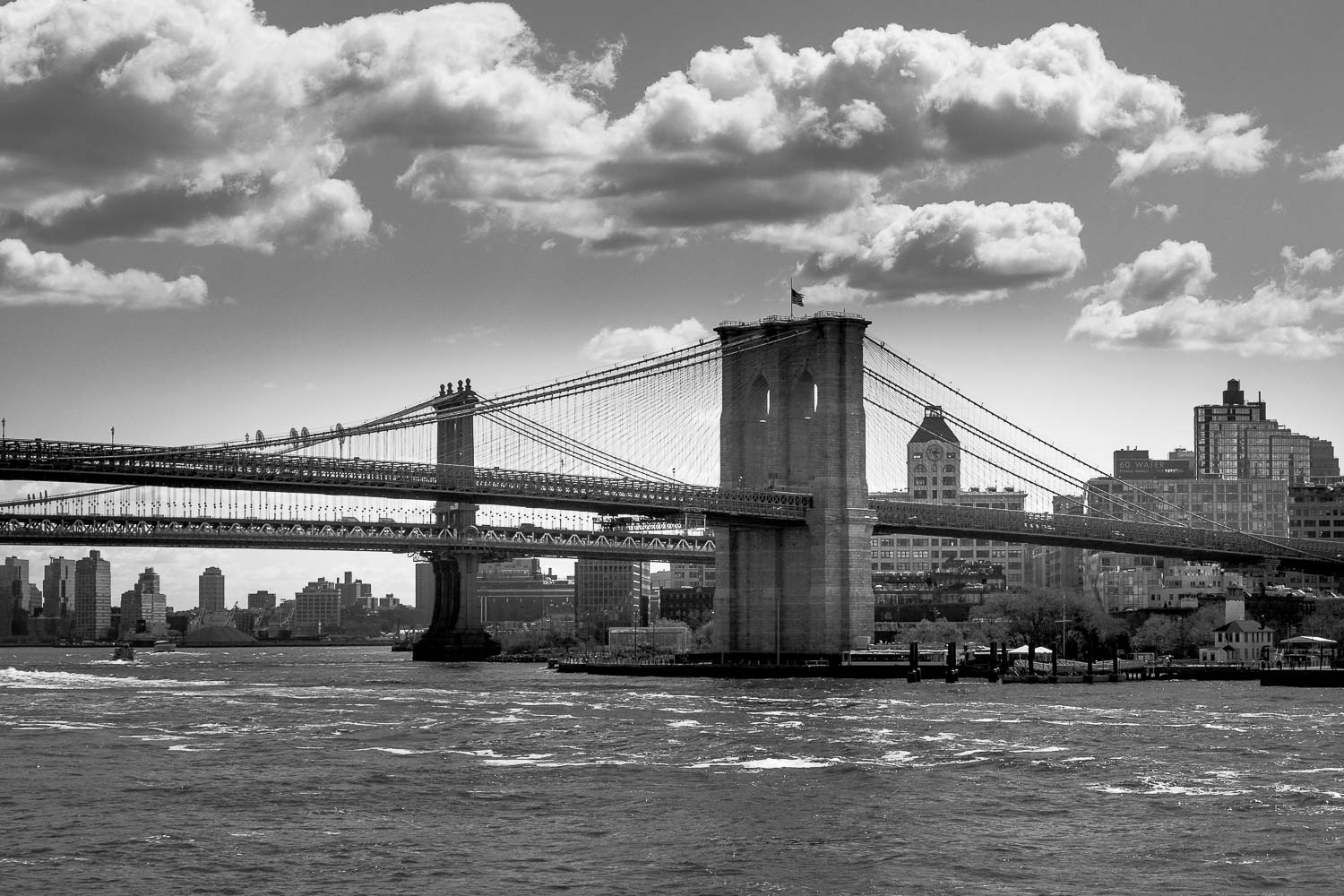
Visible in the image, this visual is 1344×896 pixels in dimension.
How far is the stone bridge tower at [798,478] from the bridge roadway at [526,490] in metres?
1.92

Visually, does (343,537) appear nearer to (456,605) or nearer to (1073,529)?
(456,605)

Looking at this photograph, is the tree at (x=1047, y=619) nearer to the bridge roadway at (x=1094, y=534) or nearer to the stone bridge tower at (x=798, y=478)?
the bridge roadway at (x=1094, y=534)

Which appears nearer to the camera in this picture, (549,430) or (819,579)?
(819,579)

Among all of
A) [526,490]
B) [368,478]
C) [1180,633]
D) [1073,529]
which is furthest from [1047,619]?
[368,478]

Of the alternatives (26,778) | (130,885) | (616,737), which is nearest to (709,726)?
(616,737)

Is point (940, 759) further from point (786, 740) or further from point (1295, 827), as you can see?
point (1295, 827)

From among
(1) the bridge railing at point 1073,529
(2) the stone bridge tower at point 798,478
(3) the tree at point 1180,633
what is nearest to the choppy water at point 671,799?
(2) the stone bridge tower at point 798,478

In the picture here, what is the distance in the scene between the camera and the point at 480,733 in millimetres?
54062

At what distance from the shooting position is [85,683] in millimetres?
90875

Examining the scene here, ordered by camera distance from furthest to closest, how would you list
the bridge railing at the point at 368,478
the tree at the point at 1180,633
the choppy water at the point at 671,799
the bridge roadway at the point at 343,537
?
the tree at the point at 1180,633, the bridge roadway at the point at 343,537, the bridge railing at the point at 368,478, the choppy water at the point at 671,799

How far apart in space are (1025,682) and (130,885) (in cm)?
6232

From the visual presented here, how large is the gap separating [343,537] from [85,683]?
117 ft

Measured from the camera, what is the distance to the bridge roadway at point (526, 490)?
83.6m

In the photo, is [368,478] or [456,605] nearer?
[368,478]
